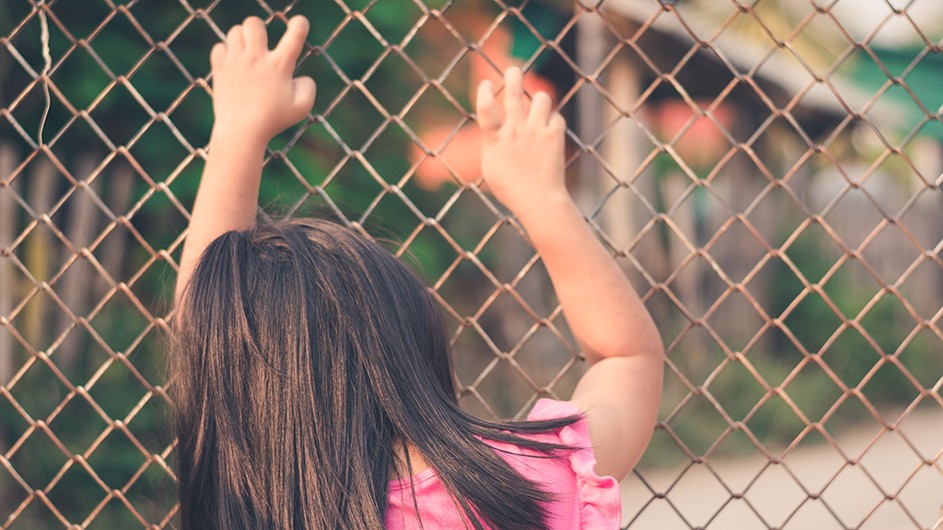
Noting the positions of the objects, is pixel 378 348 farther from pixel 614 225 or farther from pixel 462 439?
pixel 614 225

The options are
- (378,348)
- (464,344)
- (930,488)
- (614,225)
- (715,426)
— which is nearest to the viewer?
(378,348)

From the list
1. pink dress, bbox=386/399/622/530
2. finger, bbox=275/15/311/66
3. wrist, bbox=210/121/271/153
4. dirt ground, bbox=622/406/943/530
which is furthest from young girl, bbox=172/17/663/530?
dirt ground, bbox=622/406/943/530

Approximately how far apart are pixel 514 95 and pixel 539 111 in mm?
49

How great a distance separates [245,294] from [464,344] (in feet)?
21.2

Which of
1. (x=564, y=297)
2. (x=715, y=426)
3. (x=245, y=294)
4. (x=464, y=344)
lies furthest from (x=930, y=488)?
(x=245, y=294)

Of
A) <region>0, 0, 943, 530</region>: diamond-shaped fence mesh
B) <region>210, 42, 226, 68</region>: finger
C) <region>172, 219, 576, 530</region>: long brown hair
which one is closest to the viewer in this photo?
<region>172, 219, 576, 530</region>: long brown hair

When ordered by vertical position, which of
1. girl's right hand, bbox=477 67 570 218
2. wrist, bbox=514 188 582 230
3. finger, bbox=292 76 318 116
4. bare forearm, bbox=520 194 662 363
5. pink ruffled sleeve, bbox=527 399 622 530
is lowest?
pink ruffled sleeve, bbox=527 399 622 530

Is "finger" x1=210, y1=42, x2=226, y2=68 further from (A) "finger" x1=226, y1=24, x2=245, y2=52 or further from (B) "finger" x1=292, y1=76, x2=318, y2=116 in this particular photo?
(B) "finger" x1=292, y1=76, x2=318, y2=116

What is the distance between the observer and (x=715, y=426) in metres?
7.08

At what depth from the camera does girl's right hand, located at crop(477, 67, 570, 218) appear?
1.51m

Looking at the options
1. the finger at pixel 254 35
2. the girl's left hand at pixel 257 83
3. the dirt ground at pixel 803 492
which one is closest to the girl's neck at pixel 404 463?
the girl's left hand at pixel 257 83

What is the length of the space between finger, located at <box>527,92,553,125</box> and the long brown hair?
14.1 inches

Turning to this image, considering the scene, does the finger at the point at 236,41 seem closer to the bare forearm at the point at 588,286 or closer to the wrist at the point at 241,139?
the wrist at the point at 241,139

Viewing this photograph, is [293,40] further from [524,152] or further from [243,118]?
[524,152]
